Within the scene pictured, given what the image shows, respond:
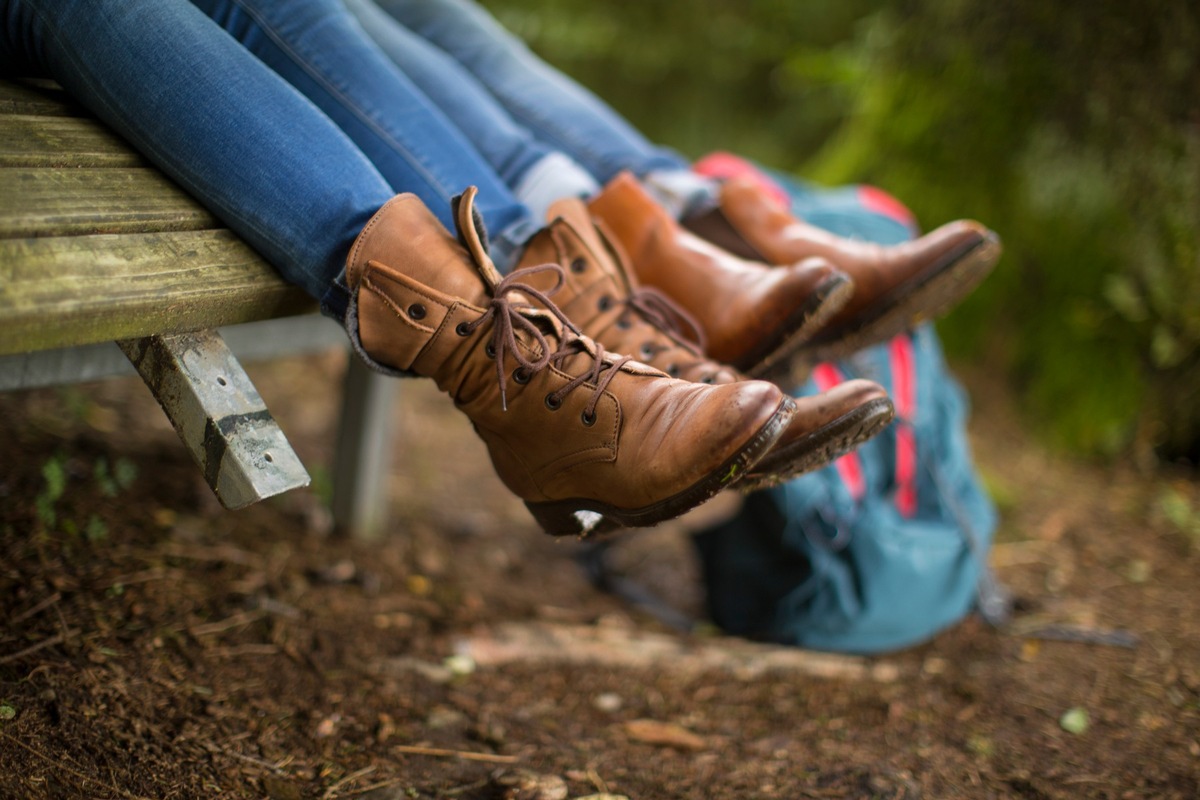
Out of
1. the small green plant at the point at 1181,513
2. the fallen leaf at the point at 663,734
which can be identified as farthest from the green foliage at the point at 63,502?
the small green plant at the point at 1181,513

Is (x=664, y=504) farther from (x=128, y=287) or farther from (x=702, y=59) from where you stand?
(x=702, y=59)

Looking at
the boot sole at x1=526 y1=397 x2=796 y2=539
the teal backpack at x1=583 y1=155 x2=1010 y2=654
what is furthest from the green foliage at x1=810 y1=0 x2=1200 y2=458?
the boot sole at x1=526 y1=397 x2=796 y2=539

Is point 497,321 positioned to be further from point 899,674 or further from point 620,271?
point 899,674

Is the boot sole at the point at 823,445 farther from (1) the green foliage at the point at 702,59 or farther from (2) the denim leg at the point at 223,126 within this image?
(1) the green foliage at the point at 702,59

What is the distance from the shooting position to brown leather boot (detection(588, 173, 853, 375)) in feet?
5.12

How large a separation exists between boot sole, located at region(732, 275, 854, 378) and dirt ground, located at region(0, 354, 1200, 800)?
70 centimetres

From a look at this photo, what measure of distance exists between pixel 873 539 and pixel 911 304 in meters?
0.56

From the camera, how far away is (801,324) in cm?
157

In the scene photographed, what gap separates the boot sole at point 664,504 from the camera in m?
1.23

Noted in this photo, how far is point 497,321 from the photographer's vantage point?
136 centimetres

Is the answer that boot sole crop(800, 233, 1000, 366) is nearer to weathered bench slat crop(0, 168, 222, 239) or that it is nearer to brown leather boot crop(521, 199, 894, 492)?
brown leather boot crop(521, 199, 894, 492)

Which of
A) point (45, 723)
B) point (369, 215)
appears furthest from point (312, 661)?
point (369, 215)

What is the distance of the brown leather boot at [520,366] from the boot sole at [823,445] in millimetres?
192

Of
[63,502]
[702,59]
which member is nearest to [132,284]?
[63,502]
